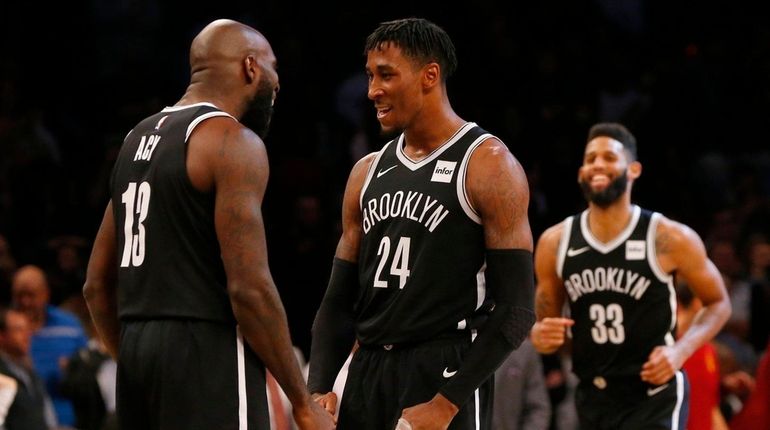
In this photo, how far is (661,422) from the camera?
20.9 feet

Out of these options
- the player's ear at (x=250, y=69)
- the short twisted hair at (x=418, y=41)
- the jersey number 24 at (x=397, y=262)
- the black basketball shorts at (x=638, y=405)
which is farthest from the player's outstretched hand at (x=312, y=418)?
the black basketball shorts at (x=638, y=405)

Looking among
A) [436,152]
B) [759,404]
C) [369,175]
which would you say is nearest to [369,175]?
[369,175]

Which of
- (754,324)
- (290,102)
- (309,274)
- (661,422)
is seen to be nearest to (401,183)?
(661,422)

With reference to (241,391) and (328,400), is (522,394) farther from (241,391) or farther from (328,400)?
(241,391)

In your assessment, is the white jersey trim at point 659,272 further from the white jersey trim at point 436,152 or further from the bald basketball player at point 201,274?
the bald basketball player at point 201,274

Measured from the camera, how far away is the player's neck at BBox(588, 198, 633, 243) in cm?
680

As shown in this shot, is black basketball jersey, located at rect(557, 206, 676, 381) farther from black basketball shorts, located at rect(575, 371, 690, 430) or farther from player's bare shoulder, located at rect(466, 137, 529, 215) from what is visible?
player's bare shoulder, located at rect(466, 137, 529, 215)

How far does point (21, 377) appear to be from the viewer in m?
6.72

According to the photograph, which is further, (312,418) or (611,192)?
(611,192)

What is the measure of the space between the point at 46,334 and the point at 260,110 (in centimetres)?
416

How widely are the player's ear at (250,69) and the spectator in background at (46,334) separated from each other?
4.09 m

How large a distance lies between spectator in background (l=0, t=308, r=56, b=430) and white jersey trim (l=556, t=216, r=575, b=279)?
2.60 metres

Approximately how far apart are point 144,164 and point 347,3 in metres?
8.03

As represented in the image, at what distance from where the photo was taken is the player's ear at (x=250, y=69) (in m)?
4.42
